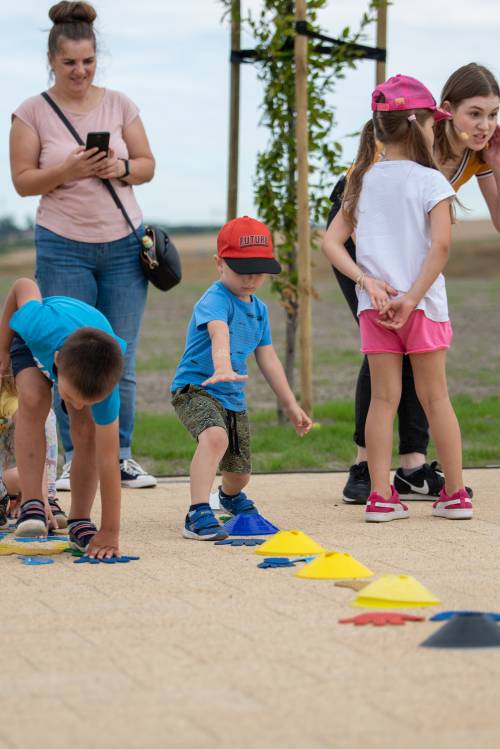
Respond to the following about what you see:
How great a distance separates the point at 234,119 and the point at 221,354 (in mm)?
4680

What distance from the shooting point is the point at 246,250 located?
5285mm

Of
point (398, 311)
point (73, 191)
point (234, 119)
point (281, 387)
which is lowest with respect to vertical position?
point (281, 387)

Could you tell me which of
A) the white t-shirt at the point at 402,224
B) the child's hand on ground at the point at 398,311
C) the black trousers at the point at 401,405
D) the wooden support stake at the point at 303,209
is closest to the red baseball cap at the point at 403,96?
the white t-shirt at the point at 402,224

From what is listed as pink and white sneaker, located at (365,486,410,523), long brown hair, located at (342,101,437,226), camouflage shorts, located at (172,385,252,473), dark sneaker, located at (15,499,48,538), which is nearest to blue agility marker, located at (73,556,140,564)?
dark sneaker, located at (15,499,48,538)

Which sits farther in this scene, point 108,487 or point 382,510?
point 382,510

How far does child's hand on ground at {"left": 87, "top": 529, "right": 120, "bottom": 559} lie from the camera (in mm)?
4543

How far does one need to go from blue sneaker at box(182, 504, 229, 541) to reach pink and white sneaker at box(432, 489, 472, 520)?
1.02 meters

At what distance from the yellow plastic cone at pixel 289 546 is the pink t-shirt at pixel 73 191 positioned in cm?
229

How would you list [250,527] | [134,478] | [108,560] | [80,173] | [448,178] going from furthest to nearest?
[134,478]
[80,173]
[448,178]
[250,527]
[108,560]

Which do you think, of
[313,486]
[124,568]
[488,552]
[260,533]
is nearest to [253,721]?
[124,568]

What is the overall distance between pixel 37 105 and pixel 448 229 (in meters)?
2.27

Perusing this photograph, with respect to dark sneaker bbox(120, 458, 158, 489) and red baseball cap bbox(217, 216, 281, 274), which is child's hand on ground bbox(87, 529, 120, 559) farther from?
dark sneaker bbox(120, 458, 158, 489)

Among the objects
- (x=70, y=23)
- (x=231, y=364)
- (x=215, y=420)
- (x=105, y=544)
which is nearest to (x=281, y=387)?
(x=231, y=364)

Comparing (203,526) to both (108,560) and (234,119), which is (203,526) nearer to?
(108,560)
